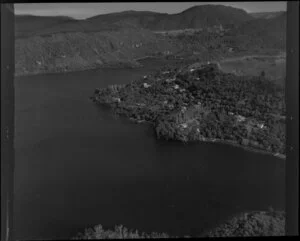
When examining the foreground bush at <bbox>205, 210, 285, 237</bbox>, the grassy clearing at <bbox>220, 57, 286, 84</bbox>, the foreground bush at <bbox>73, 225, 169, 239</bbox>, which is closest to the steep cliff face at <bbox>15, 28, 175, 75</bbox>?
the grassy clearing at <bbox>220, 57, 286, 84</bbox>

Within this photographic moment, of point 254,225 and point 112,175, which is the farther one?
point 112,175

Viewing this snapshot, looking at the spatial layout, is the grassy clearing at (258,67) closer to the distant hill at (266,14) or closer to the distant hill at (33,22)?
the distant hill at (266,14)

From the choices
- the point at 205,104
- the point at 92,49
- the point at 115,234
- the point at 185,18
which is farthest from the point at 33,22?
the point at 115,234

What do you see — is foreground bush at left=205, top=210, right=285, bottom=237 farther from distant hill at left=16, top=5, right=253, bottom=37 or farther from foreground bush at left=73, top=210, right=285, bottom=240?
distant hill at left=16, top=5, right=253, bottom=37

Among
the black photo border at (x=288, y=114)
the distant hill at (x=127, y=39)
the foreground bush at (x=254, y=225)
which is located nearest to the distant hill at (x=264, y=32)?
the distant hill at (x=127, y=39)

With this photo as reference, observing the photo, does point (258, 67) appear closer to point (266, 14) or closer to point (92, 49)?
point (266, 14)

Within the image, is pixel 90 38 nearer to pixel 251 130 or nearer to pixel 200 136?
pixel 200 136

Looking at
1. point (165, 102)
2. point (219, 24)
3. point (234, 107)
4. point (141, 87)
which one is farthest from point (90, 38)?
point (234, 107)
